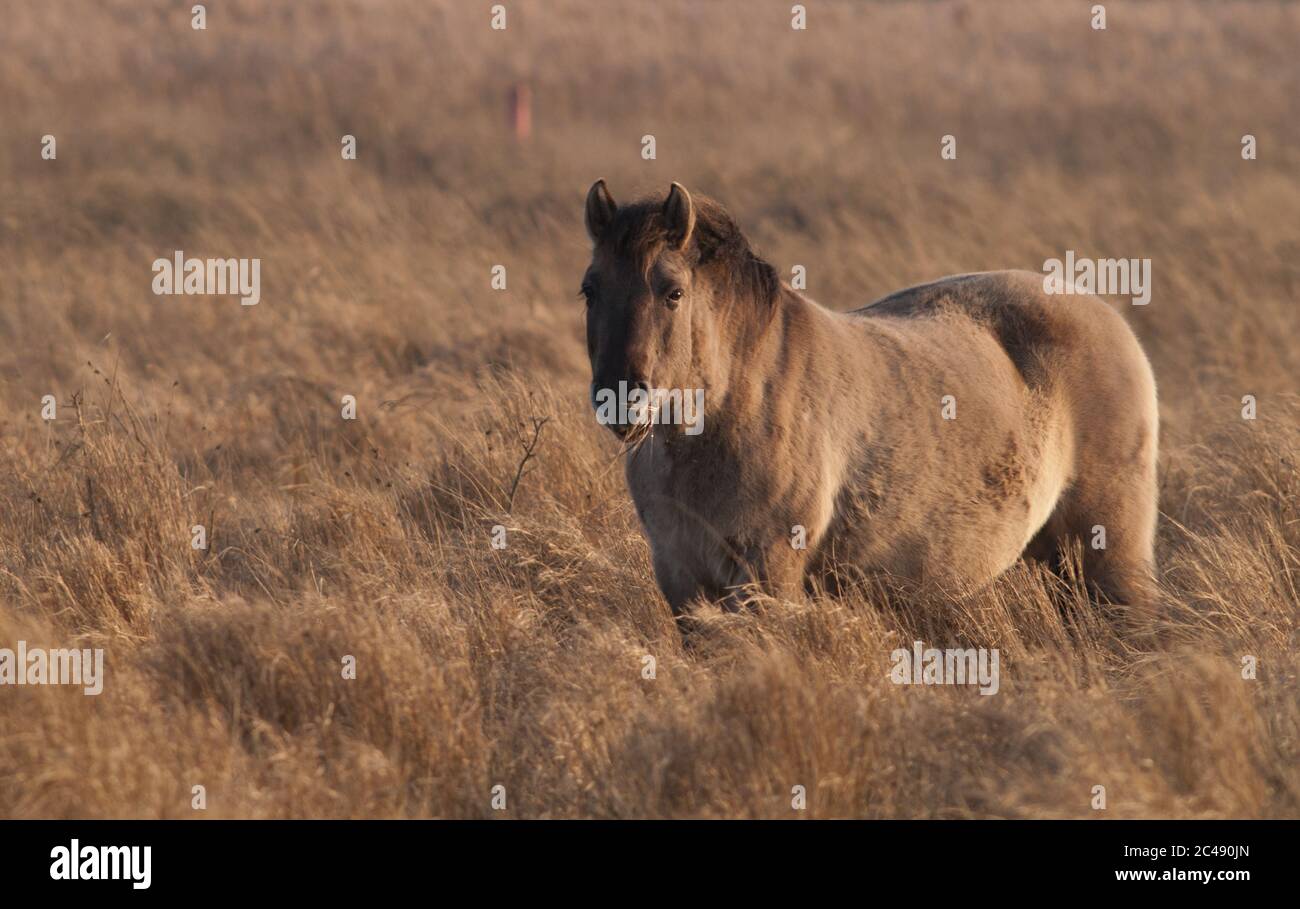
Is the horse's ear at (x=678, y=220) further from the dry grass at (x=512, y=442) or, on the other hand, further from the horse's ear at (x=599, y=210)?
the dry grass at (x=512, y=442)

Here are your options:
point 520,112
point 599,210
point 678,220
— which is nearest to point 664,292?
point 678,220

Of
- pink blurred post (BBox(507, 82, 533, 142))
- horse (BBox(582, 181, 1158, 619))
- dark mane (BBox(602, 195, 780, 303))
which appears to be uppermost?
pink blurred post (BBox(507, 82, 533, 142))

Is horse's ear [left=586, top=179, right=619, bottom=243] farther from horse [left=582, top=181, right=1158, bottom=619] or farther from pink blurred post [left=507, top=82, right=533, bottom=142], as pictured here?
pink blurred post [left=507, top=82, right=533, bottom=142]

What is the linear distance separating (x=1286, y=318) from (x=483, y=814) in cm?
1005

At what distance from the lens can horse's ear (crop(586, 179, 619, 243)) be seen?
17.3ft

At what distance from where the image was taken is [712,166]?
17.7m

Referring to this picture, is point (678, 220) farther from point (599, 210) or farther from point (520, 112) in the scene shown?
point (520, 112)

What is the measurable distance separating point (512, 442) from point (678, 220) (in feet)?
9.30

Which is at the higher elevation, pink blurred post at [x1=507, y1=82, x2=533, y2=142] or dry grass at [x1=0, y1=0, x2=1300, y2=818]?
pink blurred post at [x1=507, y1=82, x2=533, y2=142]

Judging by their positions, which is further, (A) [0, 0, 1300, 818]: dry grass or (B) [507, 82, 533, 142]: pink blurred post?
(B) [507, 82, 533, 142]: pink blurred post

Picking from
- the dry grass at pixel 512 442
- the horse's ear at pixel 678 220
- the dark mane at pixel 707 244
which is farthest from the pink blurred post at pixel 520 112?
the horse's ear at pixel 678 220

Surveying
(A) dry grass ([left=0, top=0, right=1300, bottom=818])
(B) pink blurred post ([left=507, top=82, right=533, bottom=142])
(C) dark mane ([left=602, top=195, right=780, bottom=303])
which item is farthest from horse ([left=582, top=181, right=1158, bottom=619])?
(B) pink blurred post ([left=507, top=82, right=533, bottom=142])

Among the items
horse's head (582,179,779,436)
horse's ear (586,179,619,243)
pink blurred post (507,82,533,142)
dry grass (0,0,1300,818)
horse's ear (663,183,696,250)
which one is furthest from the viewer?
pink blurred post (507,82,533,142)

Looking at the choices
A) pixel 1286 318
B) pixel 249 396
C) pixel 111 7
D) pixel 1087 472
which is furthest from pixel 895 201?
pixel 111 7
